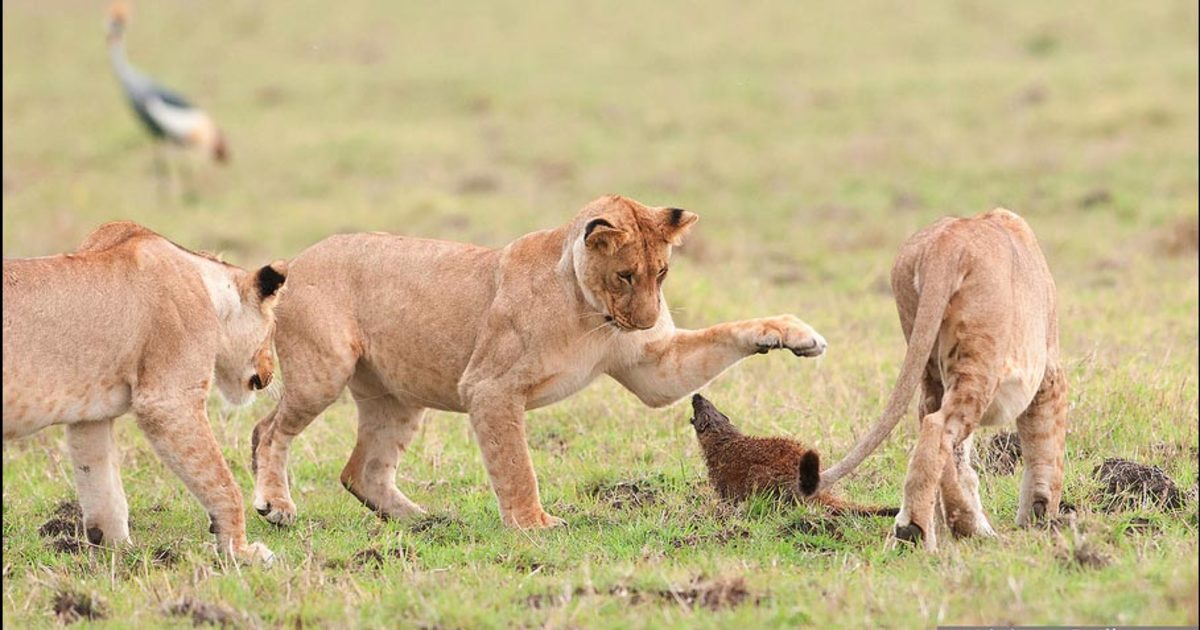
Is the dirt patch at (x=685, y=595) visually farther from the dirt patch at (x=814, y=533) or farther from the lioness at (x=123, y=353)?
the lioness at (x=123, y=353)

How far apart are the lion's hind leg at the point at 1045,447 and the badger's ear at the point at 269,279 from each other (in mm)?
2537

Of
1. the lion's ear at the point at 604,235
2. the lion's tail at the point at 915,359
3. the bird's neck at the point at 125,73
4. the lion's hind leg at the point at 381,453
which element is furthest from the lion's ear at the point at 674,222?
the bird's neck at the point at 125,73

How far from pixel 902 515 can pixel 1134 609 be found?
88 cm

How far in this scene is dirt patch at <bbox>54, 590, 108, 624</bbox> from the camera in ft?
15.7

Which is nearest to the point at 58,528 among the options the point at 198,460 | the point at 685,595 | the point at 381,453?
the point at 198,460

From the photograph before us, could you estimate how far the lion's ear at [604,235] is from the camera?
5407 millimetres

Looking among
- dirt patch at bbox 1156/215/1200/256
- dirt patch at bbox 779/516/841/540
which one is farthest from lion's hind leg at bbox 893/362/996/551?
dirt patch at bbox 1156/215/1200/256

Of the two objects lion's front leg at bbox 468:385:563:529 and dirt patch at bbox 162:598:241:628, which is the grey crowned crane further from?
dirt patch at bbox 162:598:241:628

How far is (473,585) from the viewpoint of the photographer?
486 centimetres

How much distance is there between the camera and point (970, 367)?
4906 millimetres

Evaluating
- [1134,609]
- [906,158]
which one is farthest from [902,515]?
[906,158]

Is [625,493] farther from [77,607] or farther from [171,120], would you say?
[171,120]

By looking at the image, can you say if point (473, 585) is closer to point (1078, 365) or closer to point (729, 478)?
point (729, 478)

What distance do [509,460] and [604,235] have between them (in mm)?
888
